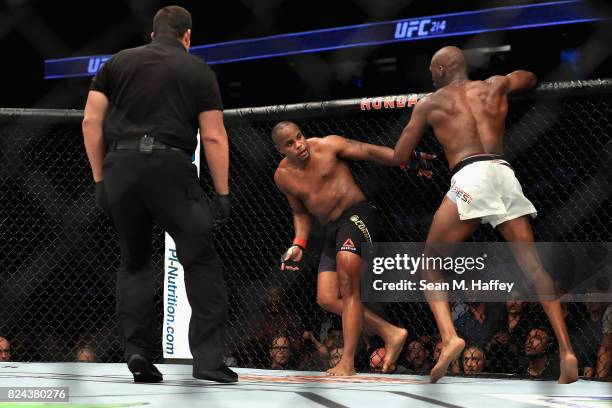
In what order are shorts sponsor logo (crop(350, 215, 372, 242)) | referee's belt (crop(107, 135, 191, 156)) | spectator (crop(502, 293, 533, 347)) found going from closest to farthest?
referee's belt (crop(107, 135, 191, 156)), shorts sponsor logo (crop(350, 215, 372, 242)), spectator (crop(502, 293, 533, 347))

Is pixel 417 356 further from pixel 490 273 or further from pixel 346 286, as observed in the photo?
pixel 346 286

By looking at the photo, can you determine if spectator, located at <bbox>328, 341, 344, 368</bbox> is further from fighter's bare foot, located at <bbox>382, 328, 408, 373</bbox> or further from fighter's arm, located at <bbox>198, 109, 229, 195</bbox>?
Answer: fighter's arm, located at <bbox>198, 109, 229, 195</bbox>

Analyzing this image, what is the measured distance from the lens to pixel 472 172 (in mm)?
2541

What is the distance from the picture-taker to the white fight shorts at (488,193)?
2.50 metres

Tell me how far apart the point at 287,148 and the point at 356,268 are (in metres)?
0.51

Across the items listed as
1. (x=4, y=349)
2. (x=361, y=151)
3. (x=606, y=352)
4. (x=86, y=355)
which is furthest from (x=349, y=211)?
(x=4, y=349)

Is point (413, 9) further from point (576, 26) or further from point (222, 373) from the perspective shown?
point (222, 373)

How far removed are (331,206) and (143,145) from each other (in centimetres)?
123

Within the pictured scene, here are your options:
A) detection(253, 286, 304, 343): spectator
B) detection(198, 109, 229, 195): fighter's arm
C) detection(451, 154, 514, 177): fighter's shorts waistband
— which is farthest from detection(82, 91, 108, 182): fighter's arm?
detection(253, 286, 304, 343): spectator

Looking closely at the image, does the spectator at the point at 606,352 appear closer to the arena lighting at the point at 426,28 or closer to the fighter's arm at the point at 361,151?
the fighter's arm at the point at 361,151

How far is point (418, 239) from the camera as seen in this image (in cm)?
371

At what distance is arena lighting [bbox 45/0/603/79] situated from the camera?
449 cm

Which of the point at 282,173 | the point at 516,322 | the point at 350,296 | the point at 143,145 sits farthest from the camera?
the point at 516,322

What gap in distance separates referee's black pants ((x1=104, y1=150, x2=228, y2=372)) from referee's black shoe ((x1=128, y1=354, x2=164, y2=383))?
2 cm
